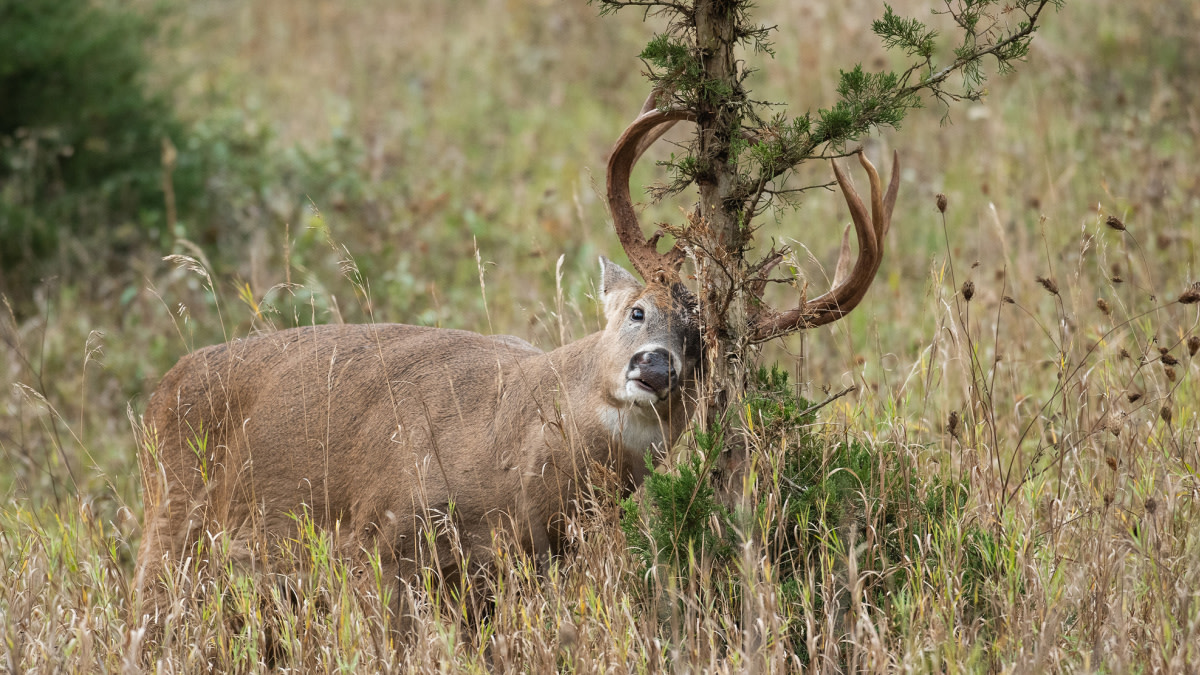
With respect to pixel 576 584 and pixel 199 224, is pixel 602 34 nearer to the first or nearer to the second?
pixel 199 224

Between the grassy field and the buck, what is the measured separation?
0.74 feet

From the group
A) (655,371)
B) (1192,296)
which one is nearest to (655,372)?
(655,371)

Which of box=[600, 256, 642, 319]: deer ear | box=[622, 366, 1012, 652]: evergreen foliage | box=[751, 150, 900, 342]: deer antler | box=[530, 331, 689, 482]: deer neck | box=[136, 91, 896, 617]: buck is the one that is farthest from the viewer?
box=[600, 256, 642, 319]: deer ear

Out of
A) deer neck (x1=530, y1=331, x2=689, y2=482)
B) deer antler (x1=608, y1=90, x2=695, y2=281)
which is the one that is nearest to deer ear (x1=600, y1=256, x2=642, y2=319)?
deer neck (x1=530, y1=331, x2=689, y2=482)

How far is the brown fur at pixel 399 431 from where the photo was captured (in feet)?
13.2

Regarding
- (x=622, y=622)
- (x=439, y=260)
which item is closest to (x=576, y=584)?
(x=622, y=622)

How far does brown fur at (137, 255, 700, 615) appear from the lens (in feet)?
13.2

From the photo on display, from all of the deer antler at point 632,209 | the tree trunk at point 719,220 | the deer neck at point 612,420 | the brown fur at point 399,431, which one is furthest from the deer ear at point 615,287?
the tree trunk at point 719,220

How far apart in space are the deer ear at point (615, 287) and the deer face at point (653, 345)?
0.21ft

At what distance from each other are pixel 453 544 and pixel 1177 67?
27.0ft

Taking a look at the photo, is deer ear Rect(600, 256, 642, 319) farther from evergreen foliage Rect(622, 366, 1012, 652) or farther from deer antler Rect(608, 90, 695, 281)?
evergreen foliage Rect(622, 366, 1012, 652)

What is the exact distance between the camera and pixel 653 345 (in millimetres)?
3918

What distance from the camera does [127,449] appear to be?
6.32m

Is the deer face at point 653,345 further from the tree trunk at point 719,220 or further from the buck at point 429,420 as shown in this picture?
the tree trunk at point 719,220
